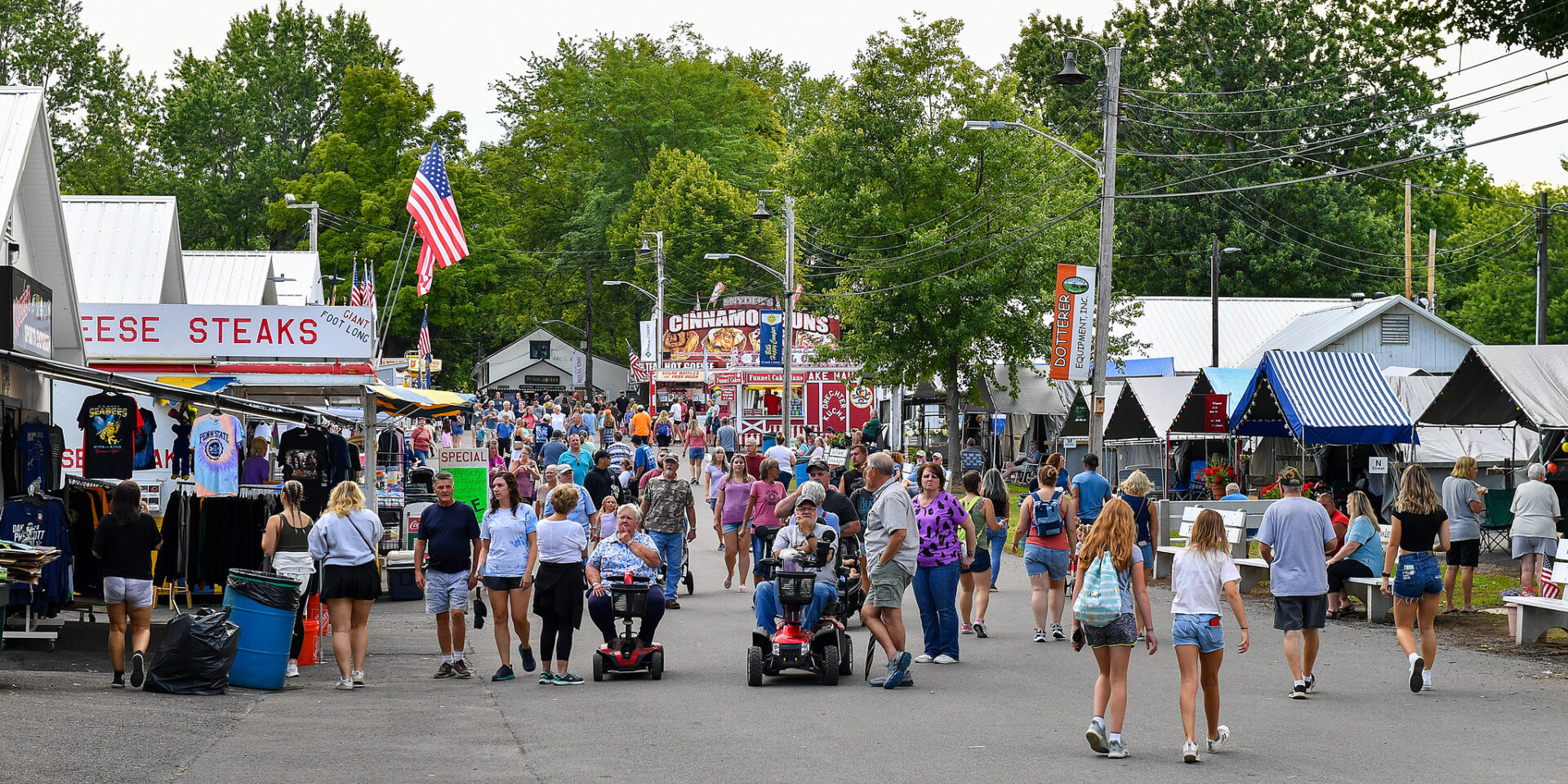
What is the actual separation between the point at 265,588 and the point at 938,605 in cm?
558

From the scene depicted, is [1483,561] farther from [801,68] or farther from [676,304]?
[801,68]

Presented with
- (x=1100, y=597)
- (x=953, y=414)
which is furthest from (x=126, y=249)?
(x=1100, y=597)

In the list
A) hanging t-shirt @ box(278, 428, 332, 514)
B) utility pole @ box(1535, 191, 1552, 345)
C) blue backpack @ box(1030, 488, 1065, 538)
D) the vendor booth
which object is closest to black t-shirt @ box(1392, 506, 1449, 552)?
blue backpack @ box(1030, 488, 1065, 538)

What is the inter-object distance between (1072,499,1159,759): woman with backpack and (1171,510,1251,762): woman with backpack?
311mm

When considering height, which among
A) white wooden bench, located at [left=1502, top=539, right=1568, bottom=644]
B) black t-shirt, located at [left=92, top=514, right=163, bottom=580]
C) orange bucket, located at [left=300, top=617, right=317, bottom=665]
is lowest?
orange bucket, located at [left=300, top=617, right=317, bottom=665]

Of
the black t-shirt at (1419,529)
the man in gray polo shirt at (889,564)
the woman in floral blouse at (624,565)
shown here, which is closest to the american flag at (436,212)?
the woman in floral blouse at (624,565)

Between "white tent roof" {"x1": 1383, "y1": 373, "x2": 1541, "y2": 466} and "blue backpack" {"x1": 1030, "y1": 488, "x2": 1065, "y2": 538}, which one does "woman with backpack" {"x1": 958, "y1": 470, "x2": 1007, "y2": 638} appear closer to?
"blue backpack" {"x1": 1030, "y1": 488, "x2": 1065, "y2": 538}

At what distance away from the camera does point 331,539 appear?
1218 centimetres

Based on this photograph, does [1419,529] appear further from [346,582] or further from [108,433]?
[108,433]

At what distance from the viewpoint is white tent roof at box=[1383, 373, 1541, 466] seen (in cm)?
2756

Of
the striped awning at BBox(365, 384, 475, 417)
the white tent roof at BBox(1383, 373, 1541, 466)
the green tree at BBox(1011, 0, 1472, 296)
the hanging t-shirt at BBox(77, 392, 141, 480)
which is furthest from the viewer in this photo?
the green tree at BBox(1011, 0, 1472, 296)

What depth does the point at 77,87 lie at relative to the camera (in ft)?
208

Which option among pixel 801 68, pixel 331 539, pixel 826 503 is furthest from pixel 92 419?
pixel 801 68

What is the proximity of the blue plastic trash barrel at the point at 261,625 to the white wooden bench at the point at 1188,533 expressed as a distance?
986cm
